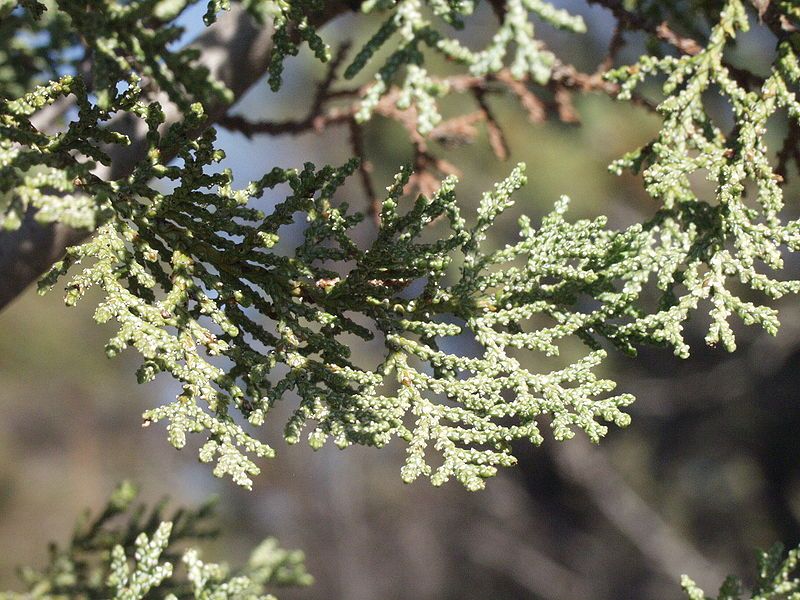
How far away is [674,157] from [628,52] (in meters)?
6.33

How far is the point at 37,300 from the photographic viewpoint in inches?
397

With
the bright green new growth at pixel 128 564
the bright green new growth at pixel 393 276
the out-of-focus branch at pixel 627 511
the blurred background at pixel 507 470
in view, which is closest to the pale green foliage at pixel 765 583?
the bright green new growth at pixel 393 276

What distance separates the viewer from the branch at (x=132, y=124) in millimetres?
1629

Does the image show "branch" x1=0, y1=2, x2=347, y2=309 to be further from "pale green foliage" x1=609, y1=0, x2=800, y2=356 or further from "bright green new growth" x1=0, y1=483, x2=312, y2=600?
"pale green foliage" x1=609, y1=0, x2=800, y2=356

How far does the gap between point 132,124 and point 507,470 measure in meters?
8.05

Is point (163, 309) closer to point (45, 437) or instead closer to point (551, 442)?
point (551, 442)

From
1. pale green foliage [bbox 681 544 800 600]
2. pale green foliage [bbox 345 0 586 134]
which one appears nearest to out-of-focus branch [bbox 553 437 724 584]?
pale green foliage [bbox 681 544 800 600]

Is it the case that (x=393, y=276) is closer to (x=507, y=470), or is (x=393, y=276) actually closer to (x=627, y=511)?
(x=627, y=511)

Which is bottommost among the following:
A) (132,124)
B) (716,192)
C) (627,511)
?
(132,124)

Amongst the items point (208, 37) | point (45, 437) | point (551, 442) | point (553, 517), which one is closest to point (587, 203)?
point (551, 442)

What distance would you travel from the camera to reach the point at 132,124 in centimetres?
170

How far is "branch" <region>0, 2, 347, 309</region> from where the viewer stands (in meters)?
1.63

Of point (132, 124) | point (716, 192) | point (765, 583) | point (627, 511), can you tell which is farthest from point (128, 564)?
point (627, 511)

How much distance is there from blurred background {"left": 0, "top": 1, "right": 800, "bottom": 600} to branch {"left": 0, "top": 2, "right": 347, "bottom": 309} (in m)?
4.04
